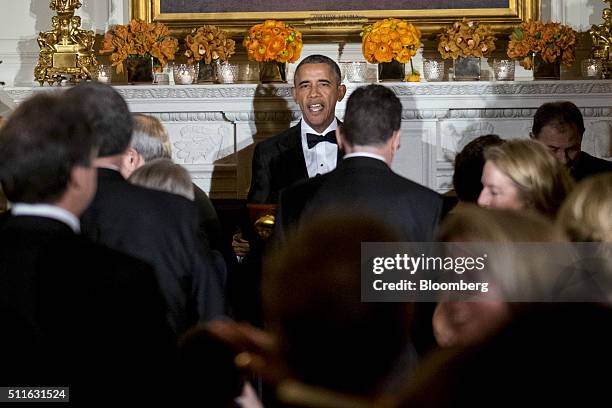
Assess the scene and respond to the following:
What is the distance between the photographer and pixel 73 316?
6.37ft

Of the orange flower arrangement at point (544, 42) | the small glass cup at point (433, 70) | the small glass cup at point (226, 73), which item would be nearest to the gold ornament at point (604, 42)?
the orange flower arrangement at point (544, 42)

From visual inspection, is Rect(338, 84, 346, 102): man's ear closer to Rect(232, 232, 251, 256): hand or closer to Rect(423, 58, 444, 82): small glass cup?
Rect(423, 58, 444, 82): small glass cup

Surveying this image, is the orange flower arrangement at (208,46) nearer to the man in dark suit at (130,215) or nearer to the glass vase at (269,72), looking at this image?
the glass vase at (269,72)

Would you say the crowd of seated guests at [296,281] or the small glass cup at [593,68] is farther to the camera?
the small glass cup at [593,68]

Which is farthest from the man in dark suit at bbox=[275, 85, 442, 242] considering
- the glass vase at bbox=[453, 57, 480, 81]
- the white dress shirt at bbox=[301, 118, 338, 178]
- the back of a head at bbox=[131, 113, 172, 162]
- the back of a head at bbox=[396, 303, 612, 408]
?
the glass vase at bbox=[453, 57, 480, 81]

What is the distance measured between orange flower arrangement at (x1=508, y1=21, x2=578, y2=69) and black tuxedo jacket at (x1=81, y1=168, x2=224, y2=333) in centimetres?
353

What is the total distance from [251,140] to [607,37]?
2237 mm

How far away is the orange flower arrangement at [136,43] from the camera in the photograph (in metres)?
5.91

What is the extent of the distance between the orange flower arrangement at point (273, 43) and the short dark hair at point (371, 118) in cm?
263

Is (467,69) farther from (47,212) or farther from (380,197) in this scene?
(47,212)

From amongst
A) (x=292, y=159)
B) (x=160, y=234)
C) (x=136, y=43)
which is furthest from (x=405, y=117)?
(x=160, y=234)

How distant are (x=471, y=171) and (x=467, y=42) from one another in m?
2.19

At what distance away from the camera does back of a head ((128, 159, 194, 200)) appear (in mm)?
3148

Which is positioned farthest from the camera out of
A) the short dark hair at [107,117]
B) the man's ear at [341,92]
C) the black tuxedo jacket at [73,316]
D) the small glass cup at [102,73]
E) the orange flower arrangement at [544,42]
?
the small glass cup at [102,73]
